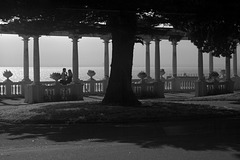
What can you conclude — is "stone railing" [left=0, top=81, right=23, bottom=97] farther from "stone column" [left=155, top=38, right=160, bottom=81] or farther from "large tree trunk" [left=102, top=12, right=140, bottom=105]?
"large tree trunk" [left=102, top=12, right=140, bottom=105]

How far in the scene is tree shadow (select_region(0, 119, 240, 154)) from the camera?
9188 mm

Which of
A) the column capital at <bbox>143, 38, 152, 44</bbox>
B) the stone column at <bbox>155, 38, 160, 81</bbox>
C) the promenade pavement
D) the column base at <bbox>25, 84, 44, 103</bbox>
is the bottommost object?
the promenade pavement

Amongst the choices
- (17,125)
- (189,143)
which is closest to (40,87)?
(17,125)

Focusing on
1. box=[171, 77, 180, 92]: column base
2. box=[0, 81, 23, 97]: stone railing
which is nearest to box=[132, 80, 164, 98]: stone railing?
box=[171, 77, 180, 92]: column base

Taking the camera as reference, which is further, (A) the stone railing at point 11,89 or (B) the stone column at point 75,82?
(A) the stone railing at point 11,89

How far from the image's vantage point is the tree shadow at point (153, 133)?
9188mm

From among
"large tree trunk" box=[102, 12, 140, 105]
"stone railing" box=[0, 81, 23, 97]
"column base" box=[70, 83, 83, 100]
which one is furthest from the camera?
"stone railing" box=[0, 81, 23, 97]

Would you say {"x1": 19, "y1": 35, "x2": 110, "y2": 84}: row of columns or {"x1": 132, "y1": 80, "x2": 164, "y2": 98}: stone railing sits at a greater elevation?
{"x1": 19, "y1": 35, "x2": 110, "y2": 84}: row of columns

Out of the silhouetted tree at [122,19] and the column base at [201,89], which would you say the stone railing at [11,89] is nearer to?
the silhouetted tree at [122,19]

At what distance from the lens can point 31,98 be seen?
2216 centimetres

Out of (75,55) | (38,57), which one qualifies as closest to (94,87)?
(75,55)

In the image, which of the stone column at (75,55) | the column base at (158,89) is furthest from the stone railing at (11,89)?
the column base at (158,89)

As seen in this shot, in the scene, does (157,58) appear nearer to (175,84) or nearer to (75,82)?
(175,84)

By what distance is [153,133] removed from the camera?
35.6ft
